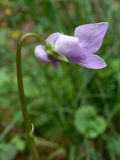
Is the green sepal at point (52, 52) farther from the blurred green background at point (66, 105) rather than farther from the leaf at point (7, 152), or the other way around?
the blurred green background at point (66, 105)

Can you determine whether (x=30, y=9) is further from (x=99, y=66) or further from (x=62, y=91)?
(x=99, y=66)

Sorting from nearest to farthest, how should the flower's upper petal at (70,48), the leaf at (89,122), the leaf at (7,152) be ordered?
the flower's upper petal at (70,48) < the leaf at (7,152) < the leaf at (89,122)

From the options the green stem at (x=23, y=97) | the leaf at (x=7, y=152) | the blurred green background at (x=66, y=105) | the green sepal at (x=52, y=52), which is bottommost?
the blurred green background at (x=66, y=105)

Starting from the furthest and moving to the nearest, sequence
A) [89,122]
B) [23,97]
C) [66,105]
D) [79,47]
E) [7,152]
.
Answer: [66,105], [89,122], [7,152], [23,97], [79,47]

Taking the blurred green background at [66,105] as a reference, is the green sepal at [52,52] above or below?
above

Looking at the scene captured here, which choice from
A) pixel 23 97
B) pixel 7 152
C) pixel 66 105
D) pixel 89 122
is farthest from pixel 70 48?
pixel 66 105

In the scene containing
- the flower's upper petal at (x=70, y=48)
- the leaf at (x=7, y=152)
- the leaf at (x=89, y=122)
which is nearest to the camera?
the flower's upper petal at (x=70, y=48)

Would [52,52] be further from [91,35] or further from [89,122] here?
[89,122]

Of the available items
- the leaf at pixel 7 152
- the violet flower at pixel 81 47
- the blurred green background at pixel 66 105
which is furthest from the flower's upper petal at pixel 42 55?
the blurred green background at pixel 66 105
